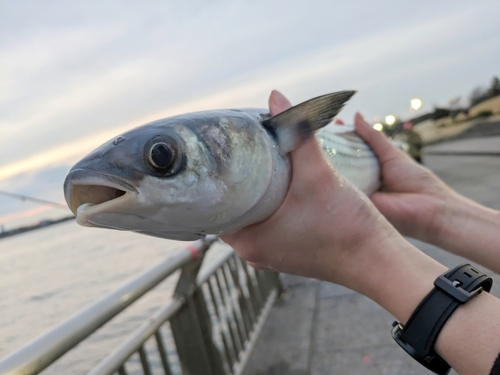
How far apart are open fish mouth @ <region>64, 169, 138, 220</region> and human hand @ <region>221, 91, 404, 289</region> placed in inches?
23.2

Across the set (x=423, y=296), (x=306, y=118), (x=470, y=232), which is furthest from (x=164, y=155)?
→ (x=470, y=232)

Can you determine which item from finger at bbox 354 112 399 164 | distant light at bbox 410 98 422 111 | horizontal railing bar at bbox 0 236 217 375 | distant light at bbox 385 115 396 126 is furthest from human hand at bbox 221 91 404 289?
distant light at bbox 410 98 422 111

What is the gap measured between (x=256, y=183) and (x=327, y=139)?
1.04 meters

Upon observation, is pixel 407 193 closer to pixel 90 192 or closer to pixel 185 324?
pixel 185 324

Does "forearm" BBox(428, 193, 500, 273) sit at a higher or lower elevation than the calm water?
higher

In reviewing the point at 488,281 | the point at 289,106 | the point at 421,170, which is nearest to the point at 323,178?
the point at 289,106

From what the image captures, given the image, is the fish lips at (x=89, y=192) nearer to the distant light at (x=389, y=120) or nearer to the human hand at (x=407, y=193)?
the human hand at (x=407, y=193)

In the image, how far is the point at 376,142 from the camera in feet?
9.71

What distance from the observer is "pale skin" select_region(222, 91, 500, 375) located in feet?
3.80

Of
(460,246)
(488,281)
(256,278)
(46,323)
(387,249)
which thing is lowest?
(46,323)

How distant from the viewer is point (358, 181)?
253 cm

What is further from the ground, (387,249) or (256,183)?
(256,183)

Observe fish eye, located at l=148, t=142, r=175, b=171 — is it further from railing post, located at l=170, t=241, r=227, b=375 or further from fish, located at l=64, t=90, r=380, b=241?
railing post, located at l=170, t=241, r=227, b=375

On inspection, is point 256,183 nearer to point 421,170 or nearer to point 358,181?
point 358,181
